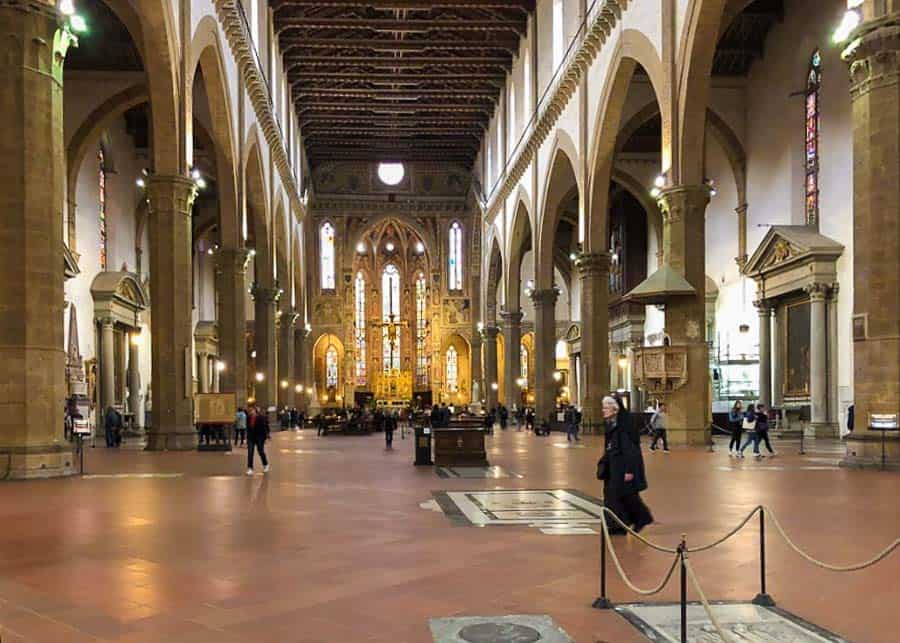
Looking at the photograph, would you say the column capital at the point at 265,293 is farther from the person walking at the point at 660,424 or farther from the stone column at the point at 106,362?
the person walking at the point at 660,424

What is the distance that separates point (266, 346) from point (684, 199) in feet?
66.4

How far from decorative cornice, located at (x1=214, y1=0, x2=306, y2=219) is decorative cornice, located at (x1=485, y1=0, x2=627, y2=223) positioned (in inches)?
405

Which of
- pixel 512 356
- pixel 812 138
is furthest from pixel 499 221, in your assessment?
pixel 812 138

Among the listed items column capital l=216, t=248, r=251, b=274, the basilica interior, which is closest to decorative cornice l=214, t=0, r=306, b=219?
the basilica interior

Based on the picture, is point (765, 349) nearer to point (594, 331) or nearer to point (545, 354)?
point (594, 331)

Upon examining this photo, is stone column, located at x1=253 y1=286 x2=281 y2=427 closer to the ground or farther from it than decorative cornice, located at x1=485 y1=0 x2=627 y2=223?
closer to the ground

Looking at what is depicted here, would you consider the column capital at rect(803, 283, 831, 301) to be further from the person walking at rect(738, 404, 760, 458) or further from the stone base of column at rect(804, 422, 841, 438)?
the person walking at rect(738, 404, 760, 458)

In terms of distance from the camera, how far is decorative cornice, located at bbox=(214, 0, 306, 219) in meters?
26.4

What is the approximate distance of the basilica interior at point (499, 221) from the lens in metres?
Answer: 14.2

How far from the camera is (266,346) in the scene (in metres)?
36.4

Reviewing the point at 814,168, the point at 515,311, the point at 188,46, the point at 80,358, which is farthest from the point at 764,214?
the point at 80,358

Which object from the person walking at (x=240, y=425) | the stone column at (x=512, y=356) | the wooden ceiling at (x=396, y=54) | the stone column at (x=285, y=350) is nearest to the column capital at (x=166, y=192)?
the person walking at (x=240, y=425)

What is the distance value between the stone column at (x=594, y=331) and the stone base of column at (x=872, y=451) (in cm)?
1343

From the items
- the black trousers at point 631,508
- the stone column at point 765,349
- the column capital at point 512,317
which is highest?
the column capital at point 512,317
